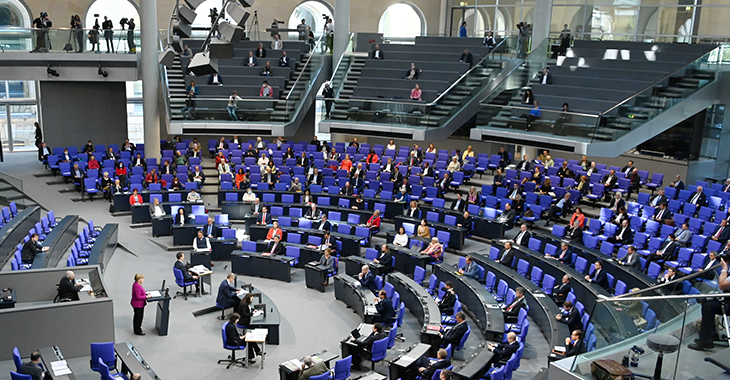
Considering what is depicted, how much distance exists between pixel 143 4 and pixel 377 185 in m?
10.4

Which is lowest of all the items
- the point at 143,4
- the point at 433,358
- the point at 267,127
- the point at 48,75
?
the point at 433,358

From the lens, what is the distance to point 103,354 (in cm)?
1023

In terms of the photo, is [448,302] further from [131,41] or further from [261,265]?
[131,41]

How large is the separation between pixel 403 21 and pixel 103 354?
27970mm

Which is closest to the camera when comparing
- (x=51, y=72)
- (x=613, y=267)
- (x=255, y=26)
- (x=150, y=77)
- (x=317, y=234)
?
(x=613, y=267)

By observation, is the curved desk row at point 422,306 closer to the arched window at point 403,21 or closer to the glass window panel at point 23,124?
the glass window panel at point 23,124

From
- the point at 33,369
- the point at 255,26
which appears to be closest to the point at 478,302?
the point at 33,369

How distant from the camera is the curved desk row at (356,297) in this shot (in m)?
12.9

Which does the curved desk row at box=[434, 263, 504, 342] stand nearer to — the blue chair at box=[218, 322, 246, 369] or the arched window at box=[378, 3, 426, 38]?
the blue chair at box=[218, 322, 246, 369]

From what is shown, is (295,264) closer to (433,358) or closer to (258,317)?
(258,317)

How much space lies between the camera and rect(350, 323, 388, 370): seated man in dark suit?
37.3 ft

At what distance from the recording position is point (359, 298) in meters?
14.0

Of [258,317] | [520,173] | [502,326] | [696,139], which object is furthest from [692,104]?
[258,317]

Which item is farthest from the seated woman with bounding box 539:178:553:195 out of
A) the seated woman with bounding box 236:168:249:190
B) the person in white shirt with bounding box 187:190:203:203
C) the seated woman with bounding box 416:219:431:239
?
the person in white shirt with bounding box 187:190:203:203
